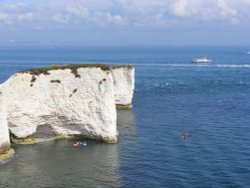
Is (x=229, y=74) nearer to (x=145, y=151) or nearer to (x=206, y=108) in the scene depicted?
(x=206, y=108)

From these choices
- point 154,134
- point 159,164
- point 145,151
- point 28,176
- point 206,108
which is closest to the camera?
point 28,176

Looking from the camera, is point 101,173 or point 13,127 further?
point 13,127

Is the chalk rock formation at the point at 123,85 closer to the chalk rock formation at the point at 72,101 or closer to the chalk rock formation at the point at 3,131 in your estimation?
the chalk rock formation at the point at 72,101

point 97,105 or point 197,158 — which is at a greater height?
point 97,105

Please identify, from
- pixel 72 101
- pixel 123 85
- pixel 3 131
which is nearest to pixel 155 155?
pixel 72 101

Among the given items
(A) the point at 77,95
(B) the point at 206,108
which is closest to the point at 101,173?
(A) the point at 77,95

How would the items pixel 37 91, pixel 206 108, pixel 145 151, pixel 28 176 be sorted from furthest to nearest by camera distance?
1. pixel 206 108
2. pixel 37 91
3. pixel 145 151
4. pixel 28 176
